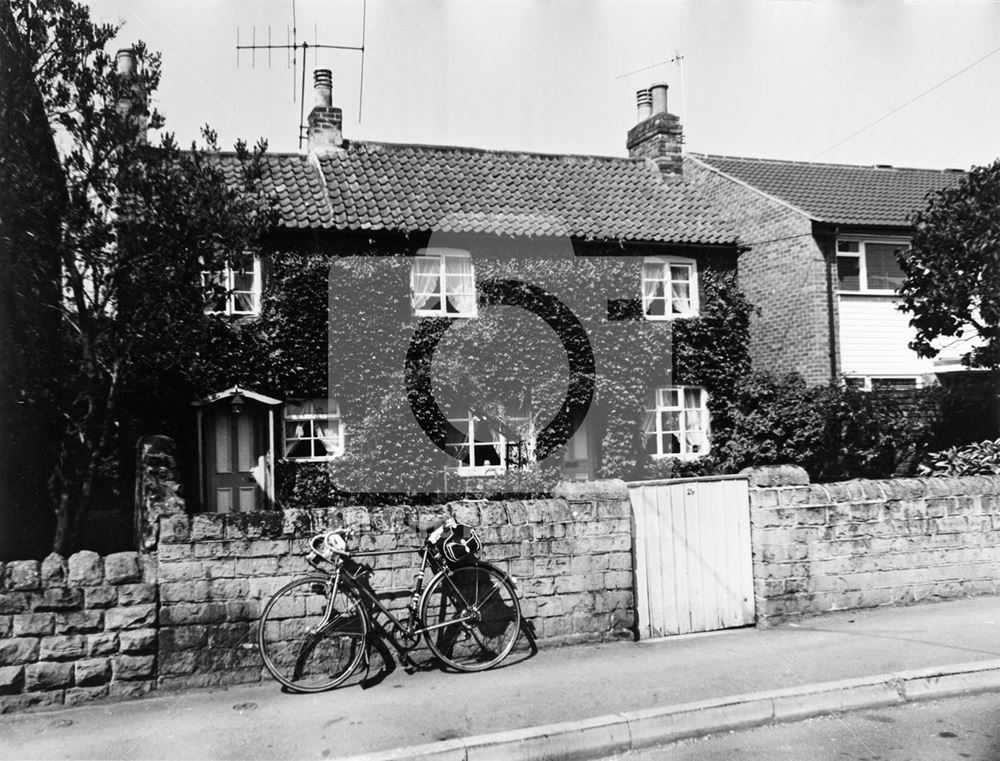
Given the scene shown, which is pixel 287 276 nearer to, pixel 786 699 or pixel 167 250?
pixel 167 250

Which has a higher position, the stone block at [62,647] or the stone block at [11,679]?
the stone block at [62,647]

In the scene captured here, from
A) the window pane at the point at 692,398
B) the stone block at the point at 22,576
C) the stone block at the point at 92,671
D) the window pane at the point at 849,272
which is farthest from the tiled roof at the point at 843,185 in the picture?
the stone block at the point at 22,576

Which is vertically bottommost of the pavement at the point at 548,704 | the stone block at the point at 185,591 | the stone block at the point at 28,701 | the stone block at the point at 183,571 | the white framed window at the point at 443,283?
the pavement at the point at 548,704

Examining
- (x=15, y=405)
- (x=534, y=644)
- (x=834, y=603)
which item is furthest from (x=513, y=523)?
(x=15, y=405)

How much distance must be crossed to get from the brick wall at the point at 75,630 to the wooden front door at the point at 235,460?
27.8ft

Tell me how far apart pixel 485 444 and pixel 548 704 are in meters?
10.6

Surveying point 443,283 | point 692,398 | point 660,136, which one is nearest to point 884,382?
point 692,398

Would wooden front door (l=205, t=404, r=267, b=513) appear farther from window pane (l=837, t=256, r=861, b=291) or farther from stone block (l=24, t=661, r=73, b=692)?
window pane (l=837, t=256, r=861, b=291)

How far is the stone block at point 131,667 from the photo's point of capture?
6230 millimetres

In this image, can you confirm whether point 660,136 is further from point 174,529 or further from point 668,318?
point 174,529

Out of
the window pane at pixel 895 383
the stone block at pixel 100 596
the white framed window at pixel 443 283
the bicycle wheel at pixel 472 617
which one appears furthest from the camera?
the window pane at pixel 895 383

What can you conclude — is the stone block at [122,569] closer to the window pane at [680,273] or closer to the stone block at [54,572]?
the stone block at [54,572]

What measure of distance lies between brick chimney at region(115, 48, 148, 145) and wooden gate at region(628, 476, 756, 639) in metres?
5.79

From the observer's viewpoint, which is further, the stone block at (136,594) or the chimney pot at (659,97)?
the chimney pot at (659,97)
